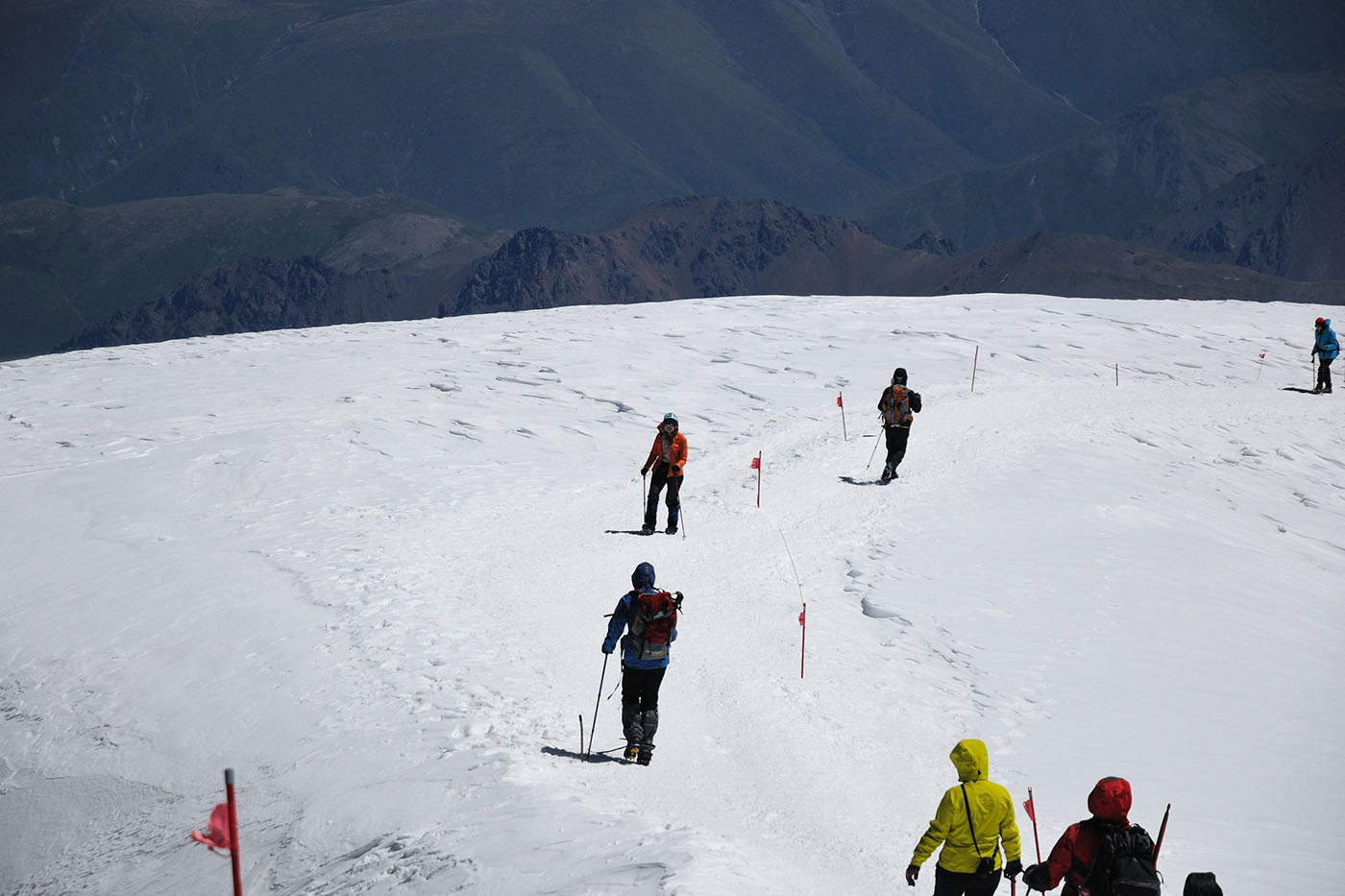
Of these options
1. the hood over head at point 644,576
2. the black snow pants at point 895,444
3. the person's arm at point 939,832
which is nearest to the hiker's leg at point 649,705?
the hood over head at point 644,576

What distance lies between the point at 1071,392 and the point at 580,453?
1166 centimetres

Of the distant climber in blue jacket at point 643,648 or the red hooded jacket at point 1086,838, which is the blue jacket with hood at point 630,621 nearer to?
the distant climber in blue jacket at point 643,648

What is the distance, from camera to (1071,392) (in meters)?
28.3

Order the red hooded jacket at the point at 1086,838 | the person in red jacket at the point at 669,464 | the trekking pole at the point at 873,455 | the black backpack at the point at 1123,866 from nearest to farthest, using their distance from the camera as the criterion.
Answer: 1. the black backpack at the point at 1123,866
2. the red hooded jacket at the point at 1086,838
3. the person in red jacket at the point at 669,464
4. the trekking pole at the point at 873,455

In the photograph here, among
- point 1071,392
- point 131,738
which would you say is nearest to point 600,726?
point 131,738

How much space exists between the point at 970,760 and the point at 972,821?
35cm

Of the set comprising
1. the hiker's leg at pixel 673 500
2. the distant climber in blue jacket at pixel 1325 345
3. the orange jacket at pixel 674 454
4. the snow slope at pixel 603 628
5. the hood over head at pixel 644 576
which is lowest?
the snow slope at pixel 603 628

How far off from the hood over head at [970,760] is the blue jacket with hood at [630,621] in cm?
287

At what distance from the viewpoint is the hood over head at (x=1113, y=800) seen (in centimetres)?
679

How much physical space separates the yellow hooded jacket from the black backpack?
548 millimetres

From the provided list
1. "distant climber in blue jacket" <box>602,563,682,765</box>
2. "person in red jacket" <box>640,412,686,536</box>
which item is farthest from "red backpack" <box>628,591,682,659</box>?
"person in red jacket" <box>640,412,686,536</box>

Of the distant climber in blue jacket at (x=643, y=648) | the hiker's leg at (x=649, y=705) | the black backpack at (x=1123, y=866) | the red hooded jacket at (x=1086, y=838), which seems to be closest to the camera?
the black backpack at (x=1123, y=866)

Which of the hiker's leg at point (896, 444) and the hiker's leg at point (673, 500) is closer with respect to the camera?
the hiker's leg at point (673, 500)

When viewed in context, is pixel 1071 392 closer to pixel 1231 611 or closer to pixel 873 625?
pixel 1231 611
